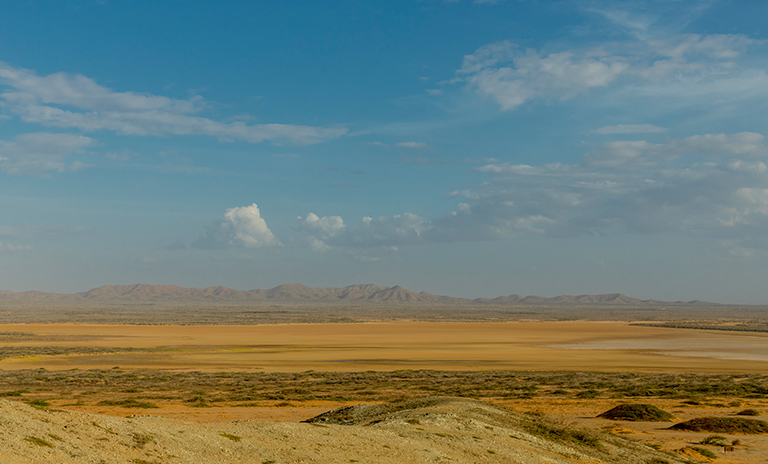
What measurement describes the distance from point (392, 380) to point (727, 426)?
24350mm

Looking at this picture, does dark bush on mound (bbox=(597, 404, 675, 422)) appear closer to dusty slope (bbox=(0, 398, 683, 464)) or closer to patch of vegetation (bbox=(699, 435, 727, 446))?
patch of vegetation (bbox=(699, 435, 727, 446))

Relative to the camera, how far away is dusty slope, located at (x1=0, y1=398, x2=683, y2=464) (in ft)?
41.8

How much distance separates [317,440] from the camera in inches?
682

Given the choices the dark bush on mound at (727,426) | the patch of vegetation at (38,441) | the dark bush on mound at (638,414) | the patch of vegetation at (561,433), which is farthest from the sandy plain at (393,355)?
the patch of vegetation at (38,441)

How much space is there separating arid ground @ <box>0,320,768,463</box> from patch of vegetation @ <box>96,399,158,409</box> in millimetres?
109

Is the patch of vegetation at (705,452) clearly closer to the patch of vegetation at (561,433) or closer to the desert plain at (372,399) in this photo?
the desert plain at (372,399)

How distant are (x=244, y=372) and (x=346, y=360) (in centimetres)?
1538

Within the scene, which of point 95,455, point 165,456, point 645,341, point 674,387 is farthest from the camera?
point 645,341

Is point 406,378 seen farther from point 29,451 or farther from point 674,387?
point 29,451

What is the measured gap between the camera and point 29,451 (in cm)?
1149

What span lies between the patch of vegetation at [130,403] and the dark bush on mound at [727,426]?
26222 millimetres

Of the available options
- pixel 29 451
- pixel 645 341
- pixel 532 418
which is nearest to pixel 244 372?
pixel 532 418

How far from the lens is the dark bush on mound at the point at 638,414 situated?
2945 centimetres

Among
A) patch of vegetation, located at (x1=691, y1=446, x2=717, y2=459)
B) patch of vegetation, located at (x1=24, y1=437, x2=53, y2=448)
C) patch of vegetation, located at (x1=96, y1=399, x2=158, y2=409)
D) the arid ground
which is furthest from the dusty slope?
patch of vegetation, located at (x1=96, y1=399, x2=158, y2=409)
